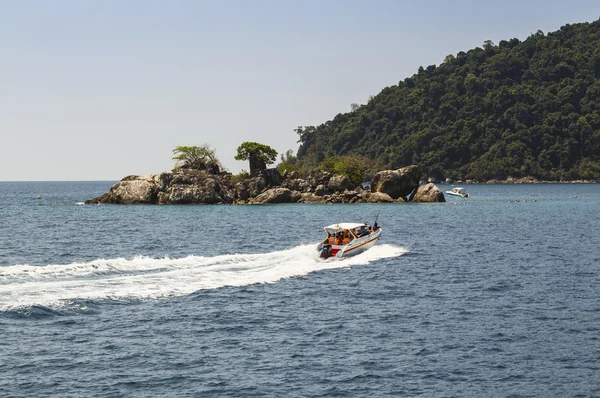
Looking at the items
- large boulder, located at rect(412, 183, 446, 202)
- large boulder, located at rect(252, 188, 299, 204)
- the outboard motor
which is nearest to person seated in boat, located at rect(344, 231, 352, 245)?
the outboard motor

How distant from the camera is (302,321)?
114 ft

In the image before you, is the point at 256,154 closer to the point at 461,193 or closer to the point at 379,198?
the point at 379,198

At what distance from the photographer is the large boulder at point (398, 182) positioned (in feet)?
401

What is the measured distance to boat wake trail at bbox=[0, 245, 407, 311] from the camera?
37906mm

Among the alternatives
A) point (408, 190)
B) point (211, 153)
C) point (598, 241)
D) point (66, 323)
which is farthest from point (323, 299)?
point (211, 153)

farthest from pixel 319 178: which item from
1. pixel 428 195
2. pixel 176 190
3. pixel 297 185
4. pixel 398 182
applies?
pixel 176 190

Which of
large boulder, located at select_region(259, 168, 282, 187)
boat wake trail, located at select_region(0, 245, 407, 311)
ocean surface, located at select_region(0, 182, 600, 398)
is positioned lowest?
ocean surface, located at select_region(0, 182, 600, 398)

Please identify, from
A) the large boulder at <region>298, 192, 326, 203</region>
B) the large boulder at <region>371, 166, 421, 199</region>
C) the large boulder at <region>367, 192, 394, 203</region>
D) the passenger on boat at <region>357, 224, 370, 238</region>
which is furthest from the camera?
the large boulder at <region>298, 192, 326, 203</region>

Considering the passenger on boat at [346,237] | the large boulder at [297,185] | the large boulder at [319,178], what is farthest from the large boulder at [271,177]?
the passenger on boat at [346,237]

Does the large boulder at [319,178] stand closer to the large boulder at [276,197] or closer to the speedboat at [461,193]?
the large boulder at [276,197]

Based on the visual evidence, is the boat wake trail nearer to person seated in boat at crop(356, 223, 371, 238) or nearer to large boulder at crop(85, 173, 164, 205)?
person seated in boat at crop(356, 223, 371, 238)

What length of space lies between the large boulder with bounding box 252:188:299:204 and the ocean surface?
57.3m

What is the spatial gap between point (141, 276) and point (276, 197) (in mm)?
81183

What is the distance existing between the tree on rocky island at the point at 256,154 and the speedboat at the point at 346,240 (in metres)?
75.0
